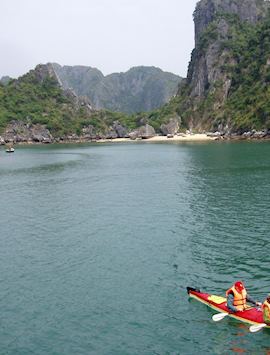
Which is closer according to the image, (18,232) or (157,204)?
(18,232)

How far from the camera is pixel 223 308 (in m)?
30.7

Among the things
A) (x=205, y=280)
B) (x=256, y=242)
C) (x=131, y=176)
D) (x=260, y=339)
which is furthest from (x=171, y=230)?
(x=131, y=176)

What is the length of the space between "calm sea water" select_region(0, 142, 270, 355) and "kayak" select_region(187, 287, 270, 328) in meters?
0.65

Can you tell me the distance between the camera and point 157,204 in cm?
6769

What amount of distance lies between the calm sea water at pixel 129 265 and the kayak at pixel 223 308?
25.7 inches

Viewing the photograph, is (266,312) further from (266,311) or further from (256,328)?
(256,328)

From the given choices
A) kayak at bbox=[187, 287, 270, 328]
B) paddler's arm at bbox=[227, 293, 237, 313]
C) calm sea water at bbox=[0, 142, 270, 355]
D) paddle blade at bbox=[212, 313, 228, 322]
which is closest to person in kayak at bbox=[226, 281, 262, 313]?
paddler's arm at bbox=[227, 293, 237, 313]

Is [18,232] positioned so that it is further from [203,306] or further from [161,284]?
[203,306]

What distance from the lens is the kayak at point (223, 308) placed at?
2908 cm

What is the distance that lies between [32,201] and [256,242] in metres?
40.8

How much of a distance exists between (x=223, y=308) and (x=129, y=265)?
477 inches

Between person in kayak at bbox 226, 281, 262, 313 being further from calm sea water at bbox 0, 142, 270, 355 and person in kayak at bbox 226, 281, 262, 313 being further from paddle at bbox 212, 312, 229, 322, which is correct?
calm sea water at bbox 0, 142, 270, 355

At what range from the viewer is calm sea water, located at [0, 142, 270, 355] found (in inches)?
1103

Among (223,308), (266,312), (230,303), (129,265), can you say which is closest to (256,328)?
(266,312)
